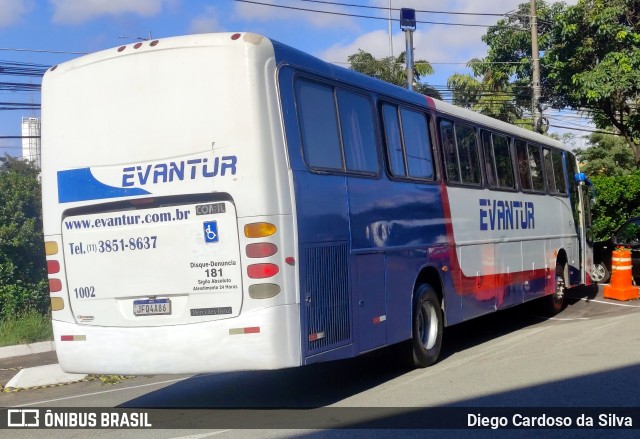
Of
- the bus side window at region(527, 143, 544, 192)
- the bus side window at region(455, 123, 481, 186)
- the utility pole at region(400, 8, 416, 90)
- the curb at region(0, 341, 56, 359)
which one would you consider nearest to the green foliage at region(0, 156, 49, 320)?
the curb at region(0, 341, 56, 359)

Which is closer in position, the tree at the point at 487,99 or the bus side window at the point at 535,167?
the bus side window at the point at 535,167

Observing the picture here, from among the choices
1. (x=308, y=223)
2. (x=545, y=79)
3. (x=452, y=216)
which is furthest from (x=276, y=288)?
(x=545, y=79)

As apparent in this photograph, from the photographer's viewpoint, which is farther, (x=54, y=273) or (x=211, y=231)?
(x=54, y=273)

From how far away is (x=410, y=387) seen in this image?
8.38 metres

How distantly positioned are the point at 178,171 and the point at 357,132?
2.16m

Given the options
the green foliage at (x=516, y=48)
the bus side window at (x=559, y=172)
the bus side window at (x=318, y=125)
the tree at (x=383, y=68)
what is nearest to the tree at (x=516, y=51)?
the green foliage at (x=516, y=48)

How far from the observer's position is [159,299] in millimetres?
7219

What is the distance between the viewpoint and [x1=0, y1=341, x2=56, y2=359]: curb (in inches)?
486

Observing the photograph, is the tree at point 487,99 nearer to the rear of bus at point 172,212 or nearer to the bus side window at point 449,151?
the bus side window at point 449,151

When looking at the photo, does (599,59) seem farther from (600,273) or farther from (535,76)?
(600,273)

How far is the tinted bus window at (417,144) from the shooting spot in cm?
952

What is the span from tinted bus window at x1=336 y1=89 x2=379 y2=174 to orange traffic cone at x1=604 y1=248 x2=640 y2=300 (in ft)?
31.2

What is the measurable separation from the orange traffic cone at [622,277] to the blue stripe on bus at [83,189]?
12018 millimetres

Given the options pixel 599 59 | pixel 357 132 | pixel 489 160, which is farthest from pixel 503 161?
pixel 599 59
